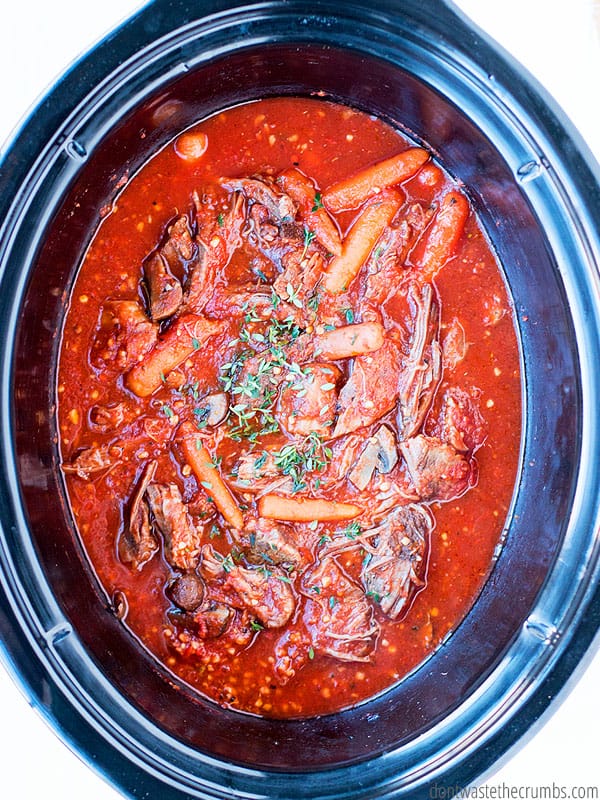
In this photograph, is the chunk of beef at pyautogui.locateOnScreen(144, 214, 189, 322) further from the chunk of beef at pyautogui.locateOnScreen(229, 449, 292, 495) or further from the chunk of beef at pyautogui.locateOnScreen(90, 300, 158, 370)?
the chunk of beef at pyautogui.locateOnScreen(229, 449, 292, 495)

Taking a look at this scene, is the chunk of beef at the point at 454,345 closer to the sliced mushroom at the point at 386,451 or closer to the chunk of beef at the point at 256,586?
the sliced mushroom at the point at 386,451

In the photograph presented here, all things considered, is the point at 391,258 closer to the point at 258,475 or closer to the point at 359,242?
the point at 359,242

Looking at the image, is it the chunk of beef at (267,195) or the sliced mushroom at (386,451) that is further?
the sliced mushroom at (386,451)

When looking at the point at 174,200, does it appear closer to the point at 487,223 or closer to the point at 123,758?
the point at 487,223

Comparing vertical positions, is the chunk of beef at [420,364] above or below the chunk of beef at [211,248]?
below

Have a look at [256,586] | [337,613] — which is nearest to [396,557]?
[337,613]

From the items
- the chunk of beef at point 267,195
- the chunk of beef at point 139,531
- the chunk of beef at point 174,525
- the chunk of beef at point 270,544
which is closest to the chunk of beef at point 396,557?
the chunk of beef at point 270,544

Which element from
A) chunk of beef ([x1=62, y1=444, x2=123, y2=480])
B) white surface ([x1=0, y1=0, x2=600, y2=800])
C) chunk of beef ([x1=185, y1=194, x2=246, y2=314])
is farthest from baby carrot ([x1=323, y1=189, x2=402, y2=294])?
chunk of beef ([x1=62, y1=444, x2=123, y2=480])
